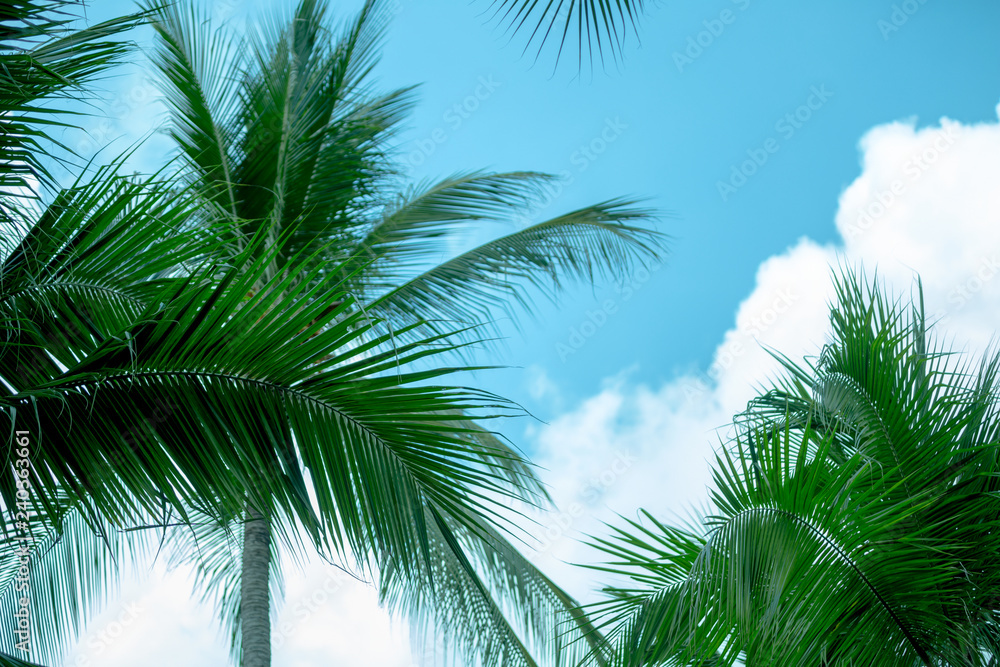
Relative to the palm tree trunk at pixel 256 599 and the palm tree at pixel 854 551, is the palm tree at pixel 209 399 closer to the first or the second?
the palm tree at pixel 854 551

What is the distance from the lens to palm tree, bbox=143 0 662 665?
244 inches

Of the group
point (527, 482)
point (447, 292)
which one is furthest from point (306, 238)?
point (527, 482)

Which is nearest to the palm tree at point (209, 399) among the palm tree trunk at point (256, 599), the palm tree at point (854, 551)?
the palm tree at point (854, 551)

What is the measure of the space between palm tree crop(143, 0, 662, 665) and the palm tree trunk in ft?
0.03

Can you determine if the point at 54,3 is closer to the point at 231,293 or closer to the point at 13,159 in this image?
the point at 13,159

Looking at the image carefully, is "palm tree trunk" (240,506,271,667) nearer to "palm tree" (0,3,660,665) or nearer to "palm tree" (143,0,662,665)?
"palm tree" (143,0,662,665)

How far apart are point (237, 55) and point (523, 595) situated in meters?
4.95

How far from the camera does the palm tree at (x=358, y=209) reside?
20.3ft

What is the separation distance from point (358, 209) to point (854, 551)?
4.27 m

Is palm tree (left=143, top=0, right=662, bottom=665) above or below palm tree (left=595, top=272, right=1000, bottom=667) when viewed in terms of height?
above

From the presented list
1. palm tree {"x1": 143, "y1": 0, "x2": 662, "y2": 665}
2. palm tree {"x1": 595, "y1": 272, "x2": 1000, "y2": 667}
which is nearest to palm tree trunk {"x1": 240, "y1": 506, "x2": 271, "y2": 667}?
palm tree {"x1": 143, "y1": 0, "x2": 662, "y2": 665}

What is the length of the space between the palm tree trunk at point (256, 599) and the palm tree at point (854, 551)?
123 inches

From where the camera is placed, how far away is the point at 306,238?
631 centimetres

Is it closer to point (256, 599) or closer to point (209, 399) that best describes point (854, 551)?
point (209, 399)
